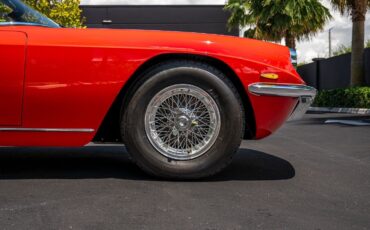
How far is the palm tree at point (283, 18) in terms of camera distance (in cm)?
2541

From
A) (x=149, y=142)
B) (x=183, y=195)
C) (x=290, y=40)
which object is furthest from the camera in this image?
(x=290, y=40)

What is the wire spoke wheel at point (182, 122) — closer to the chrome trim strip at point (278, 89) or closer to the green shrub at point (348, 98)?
the chrome trim strip at point (278, 89)

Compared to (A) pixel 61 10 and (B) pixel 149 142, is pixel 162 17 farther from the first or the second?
(B) pixel 149 142

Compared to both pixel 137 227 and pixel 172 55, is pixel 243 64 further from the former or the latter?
pixel 137 227

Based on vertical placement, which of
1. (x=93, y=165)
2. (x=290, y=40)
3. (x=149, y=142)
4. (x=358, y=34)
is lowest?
(x=93, y=165)

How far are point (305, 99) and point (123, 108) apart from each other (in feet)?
4.40

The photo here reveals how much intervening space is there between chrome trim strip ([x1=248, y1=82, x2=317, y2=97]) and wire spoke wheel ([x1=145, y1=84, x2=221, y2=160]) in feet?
1.01

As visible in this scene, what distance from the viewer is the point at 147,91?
3.47 meters

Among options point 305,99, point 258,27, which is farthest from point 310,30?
point 305,99

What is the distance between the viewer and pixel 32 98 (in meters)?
3.42

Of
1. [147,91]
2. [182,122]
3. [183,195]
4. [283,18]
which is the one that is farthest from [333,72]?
[183,195]

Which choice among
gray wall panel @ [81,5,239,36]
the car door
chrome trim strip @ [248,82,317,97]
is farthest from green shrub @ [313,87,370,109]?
gray wall panel @ [81,5,239,36]

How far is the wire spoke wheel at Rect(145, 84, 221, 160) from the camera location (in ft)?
11.5

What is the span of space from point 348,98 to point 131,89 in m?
16.0
